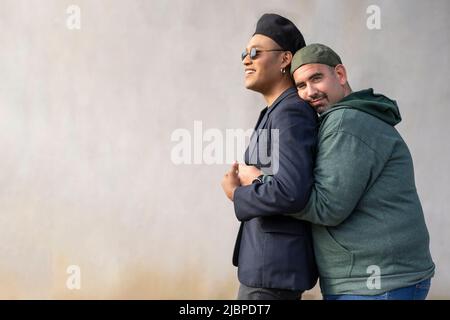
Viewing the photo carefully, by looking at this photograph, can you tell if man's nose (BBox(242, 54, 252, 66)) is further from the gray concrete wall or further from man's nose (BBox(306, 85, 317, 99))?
the gray concrete wall

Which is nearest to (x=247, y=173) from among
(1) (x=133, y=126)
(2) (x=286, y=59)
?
(2) (x=286, y=59)

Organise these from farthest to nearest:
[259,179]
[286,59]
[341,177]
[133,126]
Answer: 1. [133,126]
2. [286,59]
3. [259,179]
4. [341,177]

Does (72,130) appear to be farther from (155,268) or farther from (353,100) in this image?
(353,100)

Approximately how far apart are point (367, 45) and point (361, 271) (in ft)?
7.57

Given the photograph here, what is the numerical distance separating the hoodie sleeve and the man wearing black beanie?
0.14 feet

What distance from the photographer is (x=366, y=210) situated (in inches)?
67.3

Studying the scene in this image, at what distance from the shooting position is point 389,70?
370 cm

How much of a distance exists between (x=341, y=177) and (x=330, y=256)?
0.85ft

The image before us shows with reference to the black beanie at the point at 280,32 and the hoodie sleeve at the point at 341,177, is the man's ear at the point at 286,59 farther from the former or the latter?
the hoodie sleeve at the point at 341,177

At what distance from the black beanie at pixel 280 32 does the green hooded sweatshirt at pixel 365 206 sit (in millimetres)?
332

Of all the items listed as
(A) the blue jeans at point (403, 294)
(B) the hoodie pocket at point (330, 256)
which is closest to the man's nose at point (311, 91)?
(B) the hoodie pocket at point (330, 256)

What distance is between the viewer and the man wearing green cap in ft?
5.49

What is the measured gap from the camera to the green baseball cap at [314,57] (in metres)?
1.83

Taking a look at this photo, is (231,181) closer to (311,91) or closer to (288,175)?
(288,175)
